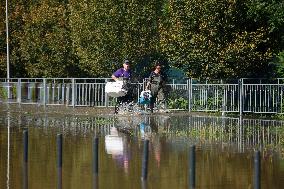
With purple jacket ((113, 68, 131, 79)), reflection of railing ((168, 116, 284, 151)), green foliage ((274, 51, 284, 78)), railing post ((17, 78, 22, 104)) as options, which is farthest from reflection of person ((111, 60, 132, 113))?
railing post ((17, 78, 22, 104))

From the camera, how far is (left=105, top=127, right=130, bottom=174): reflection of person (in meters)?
13.9

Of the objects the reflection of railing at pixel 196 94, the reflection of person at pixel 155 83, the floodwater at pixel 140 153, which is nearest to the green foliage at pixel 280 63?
the reflection of railing at pixel 196 94

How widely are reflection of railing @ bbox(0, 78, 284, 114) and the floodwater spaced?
3228 mm

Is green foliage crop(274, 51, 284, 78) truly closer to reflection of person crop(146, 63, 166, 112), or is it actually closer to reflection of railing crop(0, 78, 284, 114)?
reflection of railing crop(0, 78, 284, 114)

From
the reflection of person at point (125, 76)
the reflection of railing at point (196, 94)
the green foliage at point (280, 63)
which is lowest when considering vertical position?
the reflection of railing at point (196, 94)

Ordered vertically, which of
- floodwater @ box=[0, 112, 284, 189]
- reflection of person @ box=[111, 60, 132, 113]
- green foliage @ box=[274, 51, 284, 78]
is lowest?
floodwater @ box=[0, 112, 284, 189]

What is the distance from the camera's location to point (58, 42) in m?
42.2

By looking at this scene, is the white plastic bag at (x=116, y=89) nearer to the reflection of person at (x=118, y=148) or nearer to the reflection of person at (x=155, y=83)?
the reflection of person at (x=155, y=83)

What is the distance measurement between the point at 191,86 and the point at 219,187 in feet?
67.2

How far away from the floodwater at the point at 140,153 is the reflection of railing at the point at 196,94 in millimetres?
3228

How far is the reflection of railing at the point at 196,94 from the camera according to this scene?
94.2 feet

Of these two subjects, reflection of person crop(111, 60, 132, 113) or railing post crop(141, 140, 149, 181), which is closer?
railing post crop(141, 140, 149, 181)

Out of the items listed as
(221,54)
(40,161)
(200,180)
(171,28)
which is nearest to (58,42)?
(171,28)

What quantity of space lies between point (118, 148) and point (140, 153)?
3.84 feet
